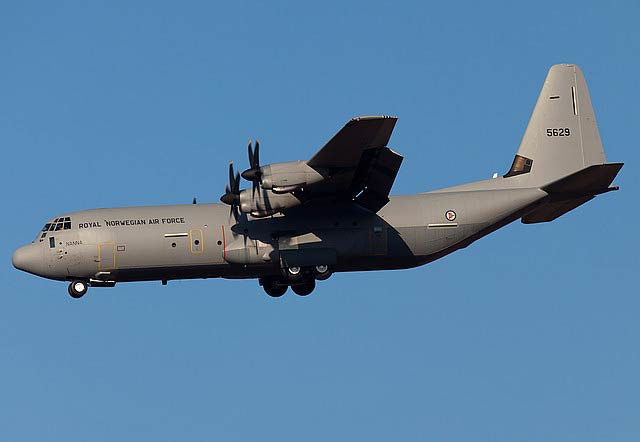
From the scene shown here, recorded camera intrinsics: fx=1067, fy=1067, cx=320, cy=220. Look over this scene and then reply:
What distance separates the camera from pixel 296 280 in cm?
3203

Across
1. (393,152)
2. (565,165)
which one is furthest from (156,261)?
(565,165)

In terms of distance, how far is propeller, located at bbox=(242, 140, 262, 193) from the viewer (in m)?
29.8

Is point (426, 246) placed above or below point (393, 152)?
below

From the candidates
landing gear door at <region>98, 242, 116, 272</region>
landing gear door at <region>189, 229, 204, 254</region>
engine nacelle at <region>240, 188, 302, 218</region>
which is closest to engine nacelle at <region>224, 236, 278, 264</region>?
landing gear door at <region>189, 229, 204, 254</region>

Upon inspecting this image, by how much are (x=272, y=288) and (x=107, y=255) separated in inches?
220

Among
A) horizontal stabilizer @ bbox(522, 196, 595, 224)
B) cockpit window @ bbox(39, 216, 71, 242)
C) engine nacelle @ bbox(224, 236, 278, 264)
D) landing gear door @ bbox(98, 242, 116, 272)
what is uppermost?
cockpit window @ bbox(39, 216, 71, 242)

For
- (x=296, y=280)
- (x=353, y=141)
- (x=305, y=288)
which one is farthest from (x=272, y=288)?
(x=353, y=141)

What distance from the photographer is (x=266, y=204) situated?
30.3 metres

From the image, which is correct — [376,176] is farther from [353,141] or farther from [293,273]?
[293,273]

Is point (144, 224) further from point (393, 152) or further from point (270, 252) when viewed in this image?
point (393, 152)

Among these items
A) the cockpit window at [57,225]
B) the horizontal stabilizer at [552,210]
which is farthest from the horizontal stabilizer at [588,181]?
the cockpit window at [57,225]

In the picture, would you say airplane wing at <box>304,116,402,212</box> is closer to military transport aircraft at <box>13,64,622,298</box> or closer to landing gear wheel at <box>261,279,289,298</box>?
military transport aircraft at <box>13,64,622,298</box>

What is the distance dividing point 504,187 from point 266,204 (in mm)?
8018

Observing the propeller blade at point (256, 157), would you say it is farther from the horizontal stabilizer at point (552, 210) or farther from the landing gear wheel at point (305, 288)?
the horizontal stabilizer at point (552, 210)
